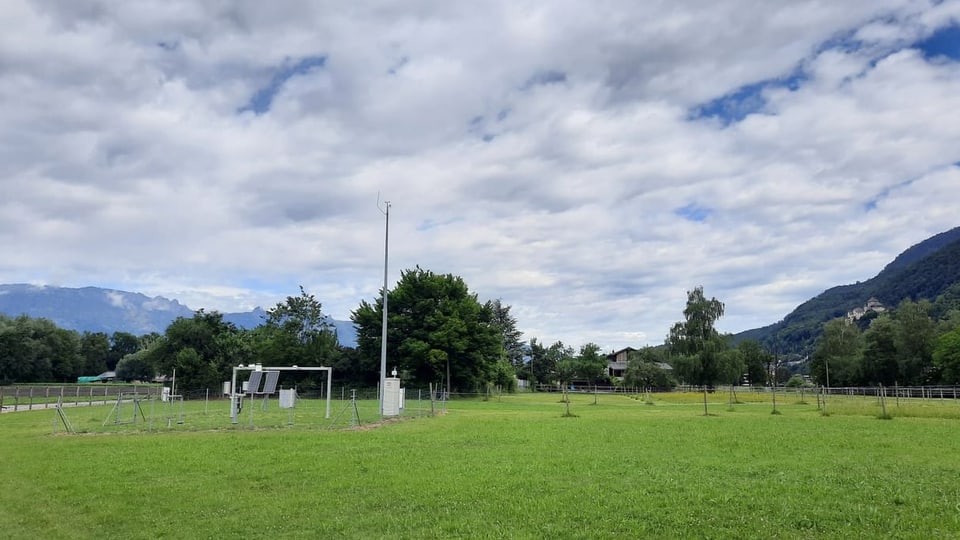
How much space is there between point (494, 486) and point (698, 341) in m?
85.1

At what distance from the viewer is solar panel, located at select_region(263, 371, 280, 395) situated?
121ft

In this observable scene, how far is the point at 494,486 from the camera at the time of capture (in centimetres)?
1218

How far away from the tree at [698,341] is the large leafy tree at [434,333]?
2965 centimetres

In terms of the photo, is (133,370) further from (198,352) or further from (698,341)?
(698,341)

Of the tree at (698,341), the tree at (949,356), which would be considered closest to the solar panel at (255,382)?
the tree at (698,341)

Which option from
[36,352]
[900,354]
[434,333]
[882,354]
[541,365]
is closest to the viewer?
[434,333]

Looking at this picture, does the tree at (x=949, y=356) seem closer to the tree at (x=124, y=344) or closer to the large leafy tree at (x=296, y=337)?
the large leafy tree at (x=296, y=337)

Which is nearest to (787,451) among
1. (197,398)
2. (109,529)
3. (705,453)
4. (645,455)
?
(705,453)

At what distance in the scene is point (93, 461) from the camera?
16875 mm

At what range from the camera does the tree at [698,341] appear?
88688mm

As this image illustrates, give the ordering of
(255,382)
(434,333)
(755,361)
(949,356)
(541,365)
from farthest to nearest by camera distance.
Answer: (755,361) < (541,365) < (949,356) < (434,333) < (255,382)

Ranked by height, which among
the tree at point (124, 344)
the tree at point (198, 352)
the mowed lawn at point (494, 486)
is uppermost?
the tree at point (124, 344)

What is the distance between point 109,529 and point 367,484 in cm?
445

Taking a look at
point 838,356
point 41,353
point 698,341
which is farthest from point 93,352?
point 838,356
